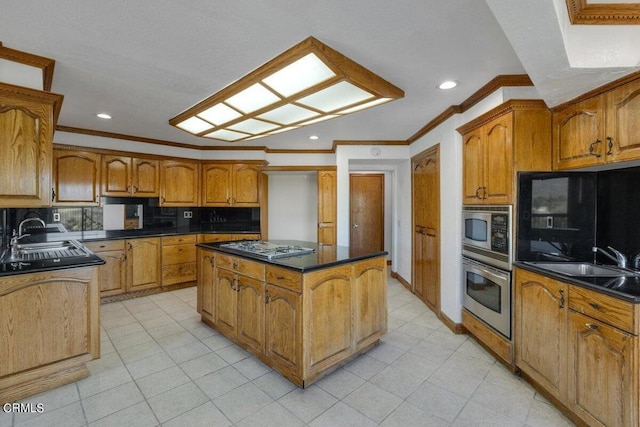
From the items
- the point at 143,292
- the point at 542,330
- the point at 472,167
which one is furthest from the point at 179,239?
the point at 542,330

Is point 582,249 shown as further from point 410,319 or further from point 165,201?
point 165,201

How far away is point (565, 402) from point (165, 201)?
4975 millimetres

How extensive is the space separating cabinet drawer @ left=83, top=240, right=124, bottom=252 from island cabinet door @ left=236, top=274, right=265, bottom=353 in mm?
2496

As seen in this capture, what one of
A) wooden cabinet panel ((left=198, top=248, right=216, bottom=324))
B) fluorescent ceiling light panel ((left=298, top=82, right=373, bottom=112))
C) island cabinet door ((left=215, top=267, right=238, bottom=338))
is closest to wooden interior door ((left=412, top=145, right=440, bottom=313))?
fluorescent ceiling light panel ((left=298, top=82, right=373, bottom=112))

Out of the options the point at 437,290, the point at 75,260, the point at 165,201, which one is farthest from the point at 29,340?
the point at 437,290

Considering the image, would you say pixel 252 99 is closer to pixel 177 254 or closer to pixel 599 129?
pixel 599 129

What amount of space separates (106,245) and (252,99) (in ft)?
9.98

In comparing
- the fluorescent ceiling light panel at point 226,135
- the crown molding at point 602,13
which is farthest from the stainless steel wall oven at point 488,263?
the fluorescent ceiling light panel at point 226,135

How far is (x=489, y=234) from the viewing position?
8.08 ft

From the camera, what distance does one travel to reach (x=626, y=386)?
4.62ft

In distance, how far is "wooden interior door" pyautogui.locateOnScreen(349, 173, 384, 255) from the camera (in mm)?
6176

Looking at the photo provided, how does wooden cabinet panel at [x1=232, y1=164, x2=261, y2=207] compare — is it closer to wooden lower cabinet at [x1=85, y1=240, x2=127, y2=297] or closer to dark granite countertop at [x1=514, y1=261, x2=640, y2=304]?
wooden lower cabinet at [x1=85, y1=240, x2=127, y2=297]

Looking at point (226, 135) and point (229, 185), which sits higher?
point (226, 135)

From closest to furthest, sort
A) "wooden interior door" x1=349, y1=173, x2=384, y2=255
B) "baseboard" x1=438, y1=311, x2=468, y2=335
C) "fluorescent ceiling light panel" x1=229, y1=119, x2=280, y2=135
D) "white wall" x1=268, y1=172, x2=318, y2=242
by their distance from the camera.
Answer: "baseboard" x1=438, y1=311, x2=468, y2=335 < "fluorescent ceiling light panel" x1=229, y1=119, x2=280, y2=135 < "white wall" x1=268, y1=172, x2=318, y2=242 < "wooden interior door" x1=349, y1=173, x2=384, y2=255
